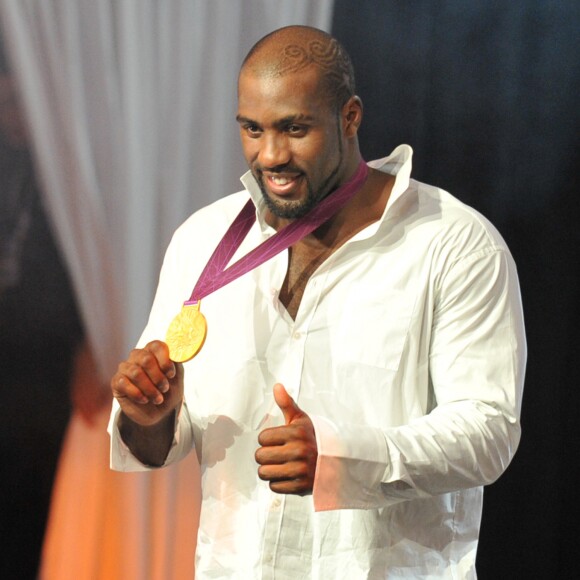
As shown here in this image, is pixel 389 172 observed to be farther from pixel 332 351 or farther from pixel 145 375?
pixel 145 375

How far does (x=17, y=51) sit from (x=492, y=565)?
1964 mm

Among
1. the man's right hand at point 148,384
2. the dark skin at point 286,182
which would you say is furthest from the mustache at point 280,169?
the man's right hand at point 148,384

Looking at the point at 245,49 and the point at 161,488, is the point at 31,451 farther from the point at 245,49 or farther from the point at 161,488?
the point at 245,49

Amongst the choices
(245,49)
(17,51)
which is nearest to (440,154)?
(245,49)

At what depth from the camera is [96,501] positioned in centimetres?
279

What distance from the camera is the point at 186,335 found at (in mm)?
1832

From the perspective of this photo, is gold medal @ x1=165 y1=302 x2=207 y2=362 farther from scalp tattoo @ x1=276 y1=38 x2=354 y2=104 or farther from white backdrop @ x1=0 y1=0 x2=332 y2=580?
white backdrop @ x1=0 y1=0 x2=332 y2=580

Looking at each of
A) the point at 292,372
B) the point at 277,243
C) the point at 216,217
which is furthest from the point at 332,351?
the point at 216,217

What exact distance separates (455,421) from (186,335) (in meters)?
0.50

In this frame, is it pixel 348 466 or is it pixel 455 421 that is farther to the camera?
pixel 455 421

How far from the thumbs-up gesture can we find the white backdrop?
128 centimetres

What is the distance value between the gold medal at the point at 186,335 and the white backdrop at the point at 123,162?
89 cm

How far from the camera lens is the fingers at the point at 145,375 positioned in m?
1.73

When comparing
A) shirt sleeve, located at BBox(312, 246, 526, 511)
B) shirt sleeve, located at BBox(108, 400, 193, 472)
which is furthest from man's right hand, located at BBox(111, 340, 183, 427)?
shirt sleeve, located at BBox(312, 246, 526, 511)
